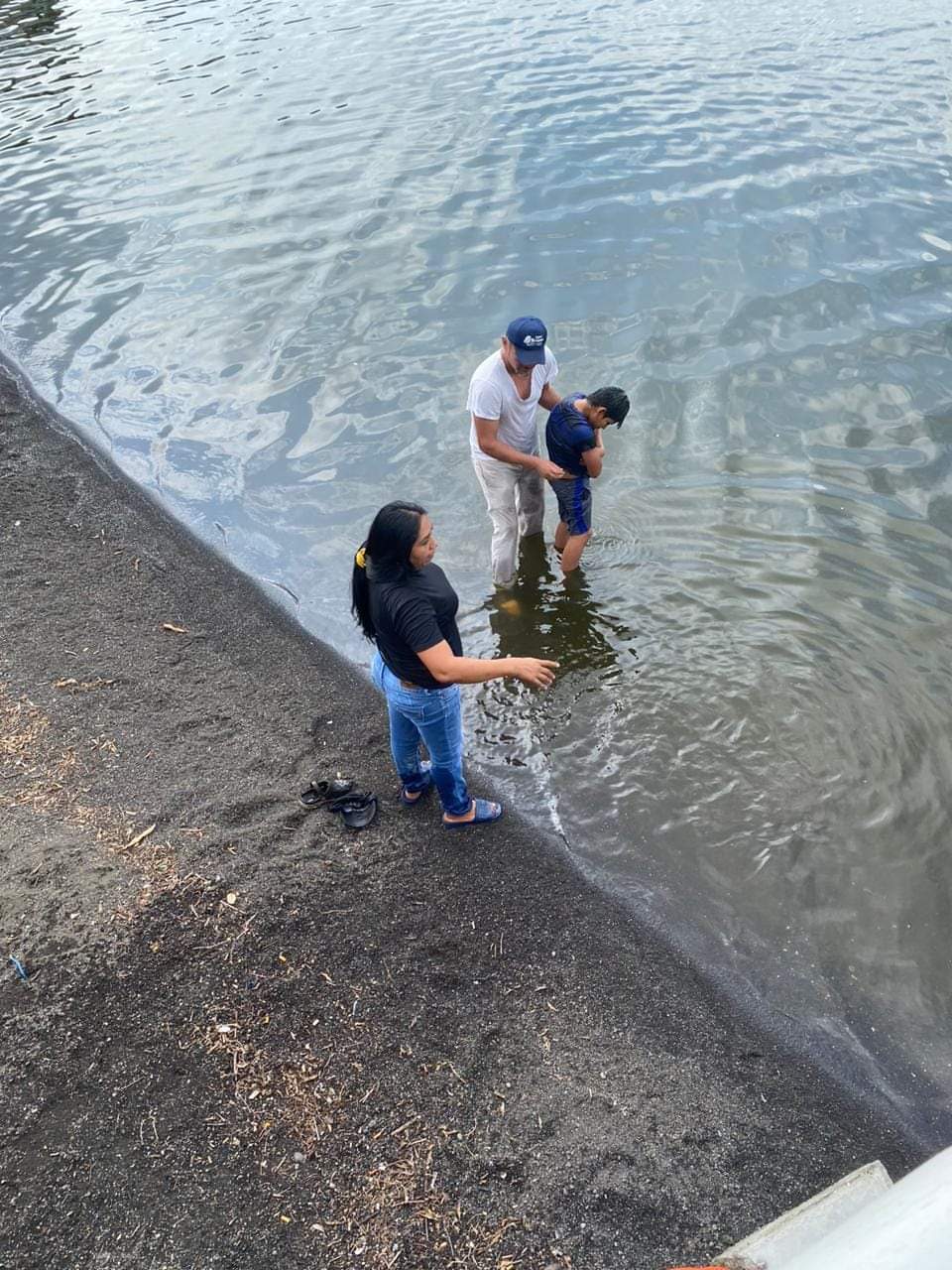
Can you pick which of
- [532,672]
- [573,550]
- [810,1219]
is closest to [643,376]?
[573,550]

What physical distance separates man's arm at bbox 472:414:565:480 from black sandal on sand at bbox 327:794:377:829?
109 inches

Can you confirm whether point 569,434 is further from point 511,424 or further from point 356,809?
point 356,809

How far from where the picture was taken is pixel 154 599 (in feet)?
26.2

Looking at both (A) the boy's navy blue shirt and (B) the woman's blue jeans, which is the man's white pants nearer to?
(A) the boy's navy blue shirt

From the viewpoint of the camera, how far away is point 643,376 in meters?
10.8

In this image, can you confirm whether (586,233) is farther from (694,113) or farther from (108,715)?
(108,715)

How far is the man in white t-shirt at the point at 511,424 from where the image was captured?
662cm

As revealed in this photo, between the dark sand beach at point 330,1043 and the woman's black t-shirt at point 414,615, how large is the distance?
139 centimetres

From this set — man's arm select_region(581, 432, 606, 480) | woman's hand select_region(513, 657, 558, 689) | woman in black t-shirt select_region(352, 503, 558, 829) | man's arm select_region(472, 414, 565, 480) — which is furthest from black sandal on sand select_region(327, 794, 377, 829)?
man's arm select_region(581, 432, 606, 480)

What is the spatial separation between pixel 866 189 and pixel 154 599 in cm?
1188

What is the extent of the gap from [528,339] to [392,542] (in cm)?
271

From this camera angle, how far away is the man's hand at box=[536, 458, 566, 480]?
7207 millimetres

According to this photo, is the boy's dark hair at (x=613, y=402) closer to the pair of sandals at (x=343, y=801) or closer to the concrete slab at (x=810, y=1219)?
the pair of sandals at (x=343, y=801)

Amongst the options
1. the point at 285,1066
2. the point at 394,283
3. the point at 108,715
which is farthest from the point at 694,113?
the point at 285,1066
